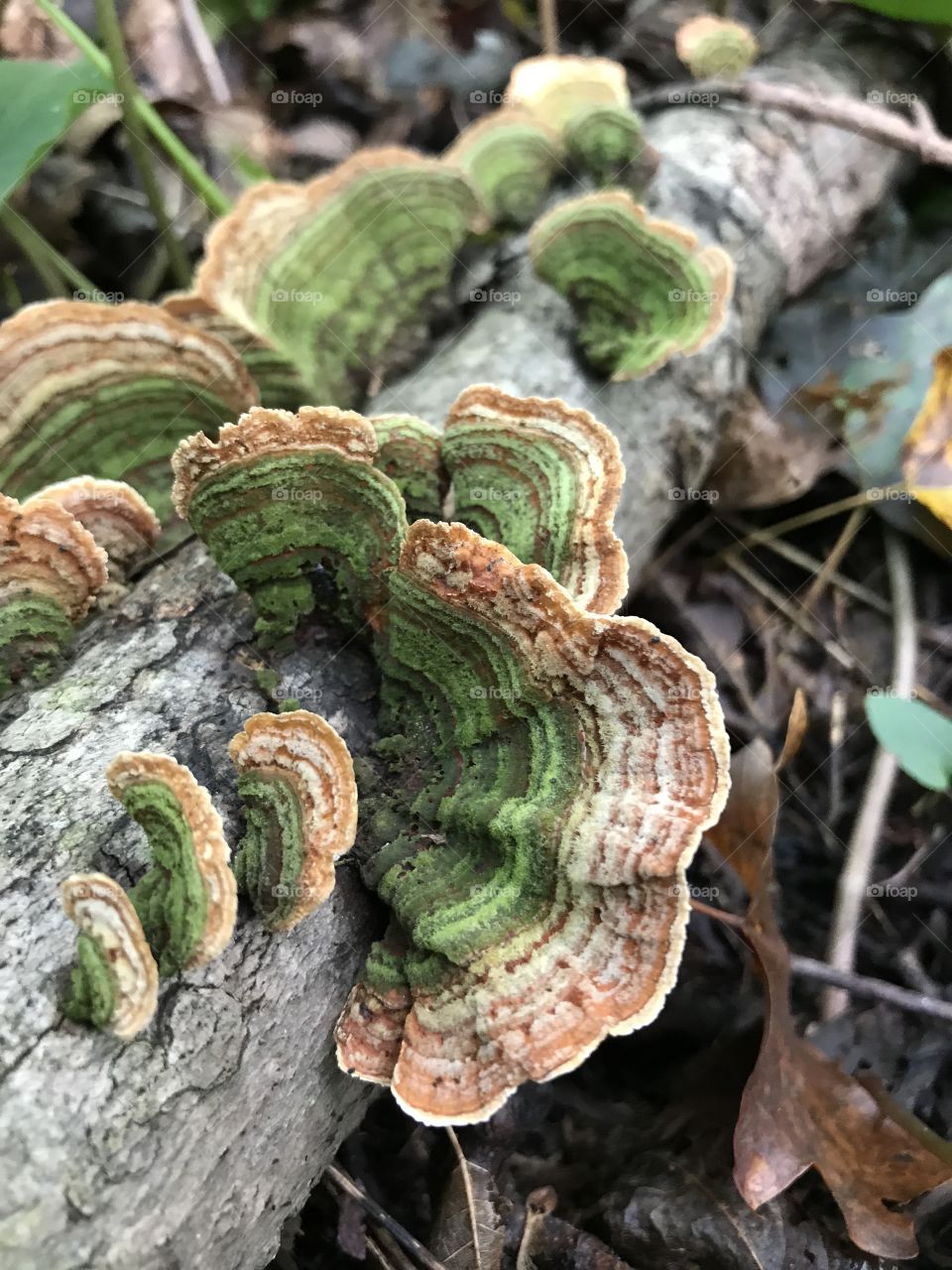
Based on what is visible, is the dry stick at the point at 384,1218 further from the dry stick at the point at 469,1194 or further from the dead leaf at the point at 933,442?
the dead leaf at the point at 933,442

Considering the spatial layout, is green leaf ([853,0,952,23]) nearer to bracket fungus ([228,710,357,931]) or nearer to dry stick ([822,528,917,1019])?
dry stick ([822,528,917,1019])

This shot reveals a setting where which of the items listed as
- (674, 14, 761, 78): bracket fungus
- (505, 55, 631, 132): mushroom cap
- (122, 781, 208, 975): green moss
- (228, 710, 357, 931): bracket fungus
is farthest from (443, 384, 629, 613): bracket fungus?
(674, 14, 761, 78): bracket fungus

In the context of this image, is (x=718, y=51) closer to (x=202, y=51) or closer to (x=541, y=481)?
(x=202, y=51)

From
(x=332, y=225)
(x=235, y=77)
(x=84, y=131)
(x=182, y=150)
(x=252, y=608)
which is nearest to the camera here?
(x=252, y=608)

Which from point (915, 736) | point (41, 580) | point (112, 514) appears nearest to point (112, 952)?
point (41, 580)

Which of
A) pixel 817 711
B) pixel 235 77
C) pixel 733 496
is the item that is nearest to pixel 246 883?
pixel 817 711

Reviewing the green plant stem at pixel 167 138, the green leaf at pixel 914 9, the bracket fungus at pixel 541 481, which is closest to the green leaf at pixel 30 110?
the green plant stem at pixel 167 138

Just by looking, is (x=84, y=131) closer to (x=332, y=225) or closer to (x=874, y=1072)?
(x=332, y=225)
